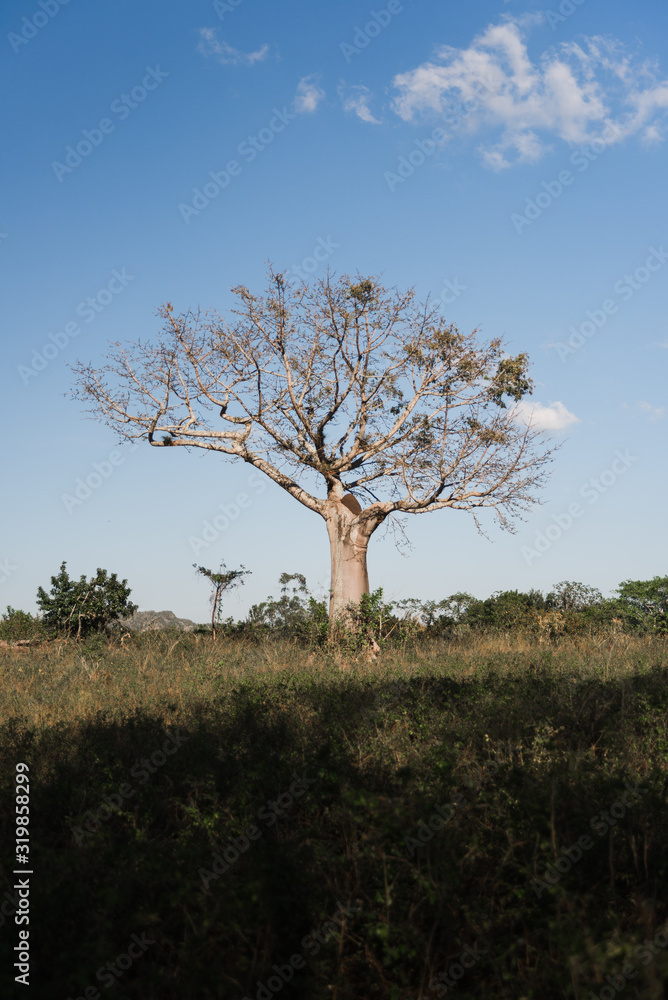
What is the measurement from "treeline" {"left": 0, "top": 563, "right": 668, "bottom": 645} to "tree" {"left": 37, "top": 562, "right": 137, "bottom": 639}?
0.09 feet

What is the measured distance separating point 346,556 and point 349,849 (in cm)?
1370

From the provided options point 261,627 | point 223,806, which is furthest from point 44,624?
point 223,806

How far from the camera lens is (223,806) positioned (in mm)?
5566

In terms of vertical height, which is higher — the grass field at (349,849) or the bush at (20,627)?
the bush at (20,627)

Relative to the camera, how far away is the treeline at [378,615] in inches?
693

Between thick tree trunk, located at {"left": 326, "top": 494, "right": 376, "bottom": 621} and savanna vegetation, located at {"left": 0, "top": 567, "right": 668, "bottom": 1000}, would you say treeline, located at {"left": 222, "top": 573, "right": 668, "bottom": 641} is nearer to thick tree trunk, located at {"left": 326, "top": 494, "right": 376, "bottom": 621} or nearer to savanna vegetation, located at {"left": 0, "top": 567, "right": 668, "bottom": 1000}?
thick tree trunk, located at {"left": 326, "top": 494, "right": 376, "bottom": 621}

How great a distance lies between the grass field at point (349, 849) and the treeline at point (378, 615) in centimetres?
934

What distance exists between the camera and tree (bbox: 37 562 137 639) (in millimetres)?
20047

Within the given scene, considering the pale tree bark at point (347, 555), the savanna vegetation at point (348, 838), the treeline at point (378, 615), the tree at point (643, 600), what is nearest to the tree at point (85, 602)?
the treeline at point (378, 615)

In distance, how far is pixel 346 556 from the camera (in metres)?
18.5

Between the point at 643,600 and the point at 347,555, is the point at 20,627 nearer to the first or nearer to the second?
the point at 347,555

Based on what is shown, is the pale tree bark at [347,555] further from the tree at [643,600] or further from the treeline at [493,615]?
the tree at [643,600]

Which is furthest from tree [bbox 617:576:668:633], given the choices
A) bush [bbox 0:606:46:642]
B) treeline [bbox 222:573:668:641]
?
bush [bbox 0:606:46:642]

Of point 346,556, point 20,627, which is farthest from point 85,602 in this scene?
point 346,556
